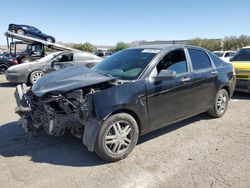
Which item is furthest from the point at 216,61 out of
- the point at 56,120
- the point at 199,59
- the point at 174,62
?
the point at 56,120

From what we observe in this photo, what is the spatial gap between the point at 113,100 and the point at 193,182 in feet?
4.81

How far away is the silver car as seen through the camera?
10258 millimetres

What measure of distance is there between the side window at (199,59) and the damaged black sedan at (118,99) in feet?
0.14

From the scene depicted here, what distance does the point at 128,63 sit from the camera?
4.38 meters

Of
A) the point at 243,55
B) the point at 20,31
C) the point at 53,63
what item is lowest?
the point at 53,63

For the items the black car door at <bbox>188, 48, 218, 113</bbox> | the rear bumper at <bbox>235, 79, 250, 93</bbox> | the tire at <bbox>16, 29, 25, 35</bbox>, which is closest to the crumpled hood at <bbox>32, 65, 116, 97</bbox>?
the black car door at <bbox>188, 48, 218, 113</bbox>

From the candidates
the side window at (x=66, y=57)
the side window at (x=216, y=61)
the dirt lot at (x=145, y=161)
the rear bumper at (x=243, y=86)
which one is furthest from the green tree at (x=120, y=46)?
the dirt lot at (x=145, y=161)

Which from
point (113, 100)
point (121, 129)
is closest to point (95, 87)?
point (113, 100)

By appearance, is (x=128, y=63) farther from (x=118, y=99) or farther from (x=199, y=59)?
(x=199, y=59)

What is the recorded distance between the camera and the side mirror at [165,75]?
3875mm

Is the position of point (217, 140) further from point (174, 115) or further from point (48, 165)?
point (48, 165)

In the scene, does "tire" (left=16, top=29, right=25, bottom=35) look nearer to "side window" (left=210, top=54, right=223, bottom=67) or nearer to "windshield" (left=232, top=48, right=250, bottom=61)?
"windshield" (left=232, top=48, right=250, bottom=61)

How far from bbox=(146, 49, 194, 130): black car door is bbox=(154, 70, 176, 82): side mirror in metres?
0.08

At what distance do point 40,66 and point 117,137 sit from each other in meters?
7.95
